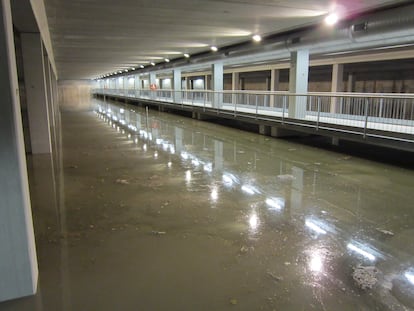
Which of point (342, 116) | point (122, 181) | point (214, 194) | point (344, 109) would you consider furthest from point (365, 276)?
point (344, 109)

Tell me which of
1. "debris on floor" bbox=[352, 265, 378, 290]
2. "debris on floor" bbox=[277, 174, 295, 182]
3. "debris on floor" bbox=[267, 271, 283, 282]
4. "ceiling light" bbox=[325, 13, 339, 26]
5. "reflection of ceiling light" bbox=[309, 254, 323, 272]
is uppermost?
"ceiling light" bbox=[325, 13, 339, 26]

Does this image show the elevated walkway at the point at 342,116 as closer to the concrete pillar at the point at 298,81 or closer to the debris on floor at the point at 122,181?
the concrete pillar at the point at 298,81

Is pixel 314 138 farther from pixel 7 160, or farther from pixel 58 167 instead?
pixel 7 160

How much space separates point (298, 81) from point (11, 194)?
10.2m

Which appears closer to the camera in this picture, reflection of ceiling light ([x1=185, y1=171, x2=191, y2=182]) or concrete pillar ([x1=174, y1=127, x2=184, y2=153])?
reflection of ceiling light ([x1=185, y1=171, x2=191, y2=182])

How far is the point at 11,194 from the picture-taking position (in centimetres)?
246

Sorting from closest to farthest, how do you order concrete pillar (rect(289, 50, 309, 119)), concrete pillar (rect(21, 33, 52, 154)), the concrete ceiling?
1. the concrete ceiling
2. concrete pillar (rect(21, 33, 52, 154))
3. concrete pillar (rect(289, 50, 309, 119))

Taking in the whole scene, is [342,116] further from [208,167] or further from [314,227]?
[314,227]

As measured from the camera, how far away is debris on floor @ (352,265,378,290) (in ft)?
9.39

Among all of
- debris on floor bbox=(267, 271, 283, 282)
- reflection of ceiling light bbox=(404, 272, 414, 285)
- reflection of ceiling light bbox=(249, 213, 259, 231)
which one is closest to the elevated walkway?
reflection of ceiling light bbox=(249, 213, 259, 231)

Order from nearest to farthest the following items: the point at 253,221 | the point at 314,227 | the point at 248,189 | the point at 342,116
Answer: the point at 314,227, the point at 253,221, the point at 248,189, the point at 342,116

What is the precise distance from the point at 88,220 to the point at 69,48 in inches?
472

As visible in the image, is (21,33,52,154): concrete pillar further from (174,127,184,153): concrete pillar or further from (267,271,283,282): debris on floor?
(267,271,283,282): debris on floor

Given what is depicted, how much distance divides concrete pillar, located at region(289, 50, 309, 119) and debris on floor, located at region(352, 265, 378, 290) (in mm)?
7938
